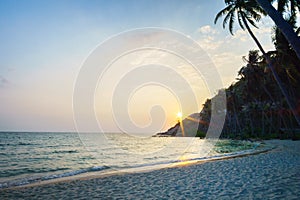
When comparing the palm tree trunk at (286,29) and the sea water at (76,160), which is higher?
the palm tree trunk at (286,29)

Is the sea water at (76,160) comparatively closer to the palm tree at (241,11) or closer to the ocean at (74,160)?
the ocean at (74,160)

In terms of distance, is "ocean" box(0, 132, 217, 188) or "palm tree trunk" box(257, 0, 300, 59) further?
"ocean" box(0, 132, 217, 188)

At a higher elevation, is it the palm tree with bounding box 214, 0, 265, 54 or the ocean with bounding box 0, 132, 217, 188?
the palm tree with bounding box 214, 0, 265, 54

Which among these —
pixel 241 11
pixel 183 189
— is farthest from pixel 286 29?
pixel 241 11

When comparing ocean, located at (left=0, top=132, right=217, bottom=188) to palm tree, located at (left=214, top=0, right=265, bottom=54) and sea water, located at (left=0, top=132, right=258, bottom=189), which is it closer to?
sea water, located at (left=0, top=132, right=258, bottom=189)

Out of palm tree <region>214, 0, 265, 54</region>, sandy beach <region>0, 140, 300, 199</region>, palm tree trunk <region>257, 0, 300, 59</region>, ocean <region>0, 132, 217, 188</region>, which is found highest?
palm tree <region>214, 0, 265, 54</region>

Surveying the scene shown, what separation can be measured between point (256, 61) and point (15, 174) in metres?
43.4

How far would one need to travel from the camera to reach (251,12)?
21.9 metres

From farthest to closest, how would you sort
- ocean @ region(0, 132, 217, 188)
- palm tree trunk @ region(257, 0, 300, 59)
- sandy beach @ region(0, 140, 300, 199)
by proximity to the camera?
ocean @ region(0, 132, 217, 188) → sandy beach @ region(0, 140, 300, 199) → palm tree trunk @ region(257, 0, 300, 59)

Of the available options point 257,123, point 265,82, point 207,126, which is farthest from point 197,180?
point 207,126

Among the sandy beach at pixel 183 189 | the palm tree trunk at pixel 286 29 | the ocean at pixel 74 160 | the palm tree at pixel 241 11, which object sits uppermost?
the palm tree at pixel 241 11

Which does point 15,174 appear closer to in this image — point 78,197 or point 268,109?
point 78,197

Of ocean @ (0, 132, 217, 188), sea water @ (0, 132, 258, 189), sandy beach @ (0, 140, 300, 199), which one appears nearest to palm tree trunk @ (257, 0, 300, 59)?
sandy beach @ (0, 140, 300, 199)

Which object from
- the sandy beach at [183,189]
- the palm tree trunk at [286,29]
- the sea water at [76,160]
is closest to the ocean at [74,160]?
the sea water at [76,160]
